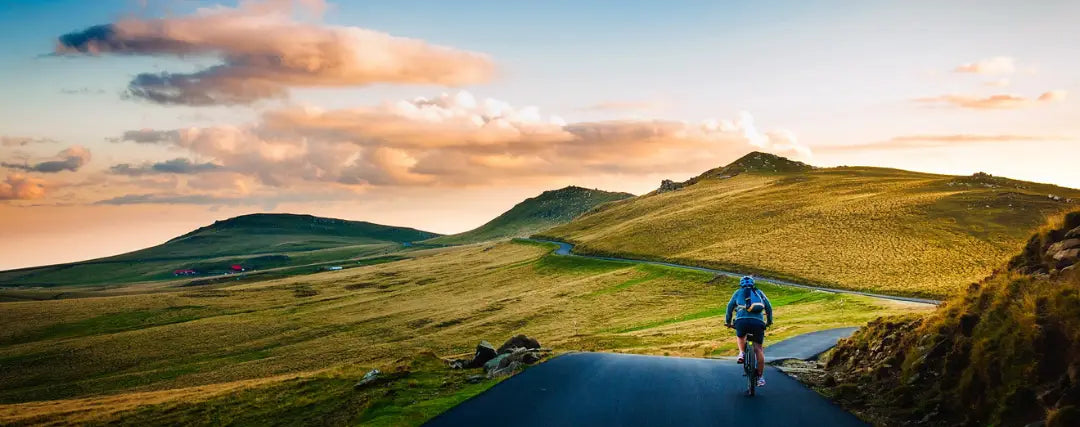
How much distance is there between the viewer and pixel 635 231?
141m

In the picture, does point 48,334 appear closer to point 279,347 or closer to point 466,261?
point 279,347

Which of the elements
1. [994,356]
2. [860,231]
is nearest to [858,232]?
[860,231]

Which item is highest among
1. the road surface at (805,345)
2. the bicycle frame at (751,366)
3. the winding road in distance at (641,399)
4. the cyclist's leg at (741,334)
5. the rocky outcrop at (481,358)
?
the cyclist's leg at (741,334)

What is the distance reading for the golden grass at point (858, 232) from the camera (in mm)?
72438

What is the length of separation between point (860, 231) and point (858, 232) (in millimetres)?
686

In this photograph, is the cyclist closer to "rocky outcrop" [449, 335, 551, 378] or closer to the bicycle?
the bicycle

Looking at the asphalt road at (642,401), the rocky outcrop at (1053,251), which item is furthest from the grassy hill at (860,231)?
the asphalt road at (642,401)

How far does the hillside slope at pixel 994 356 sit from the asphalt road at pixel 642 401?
1772mm

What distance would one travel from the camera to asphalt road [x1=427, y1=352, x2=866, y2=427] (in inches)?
608

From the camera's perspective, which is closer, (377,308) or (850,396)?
(850,396)

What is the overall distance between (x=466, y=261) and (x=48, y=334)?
88920 millimetres

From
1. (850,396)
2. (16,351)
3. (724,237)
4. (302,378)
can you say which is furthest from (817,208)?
(16,351)

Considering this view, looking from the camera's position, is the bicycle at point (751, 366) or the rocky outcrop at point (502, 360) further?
the rocky outcrop at point (502, 360)

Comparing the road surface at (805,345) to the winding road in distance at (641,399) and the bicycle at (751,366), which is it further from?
the bicycle at (751,366)
